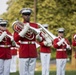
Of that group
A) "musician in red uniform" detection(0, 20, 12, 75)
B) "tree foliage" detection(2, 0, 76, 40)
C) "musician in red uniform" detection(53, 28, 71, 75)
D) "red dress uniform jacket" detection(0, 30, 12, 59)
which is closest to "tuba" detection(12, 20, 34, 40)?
"musician in red uniform" detection(0, 20, 12, 75)

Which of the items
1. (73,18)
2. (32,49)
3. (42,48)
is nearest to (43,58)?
(42,48)

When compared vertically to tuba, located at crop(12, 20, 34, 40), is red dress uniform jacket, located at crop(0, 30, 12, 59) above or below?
below

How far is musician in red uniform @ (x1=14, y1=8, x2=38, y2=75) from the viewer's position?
10266mm

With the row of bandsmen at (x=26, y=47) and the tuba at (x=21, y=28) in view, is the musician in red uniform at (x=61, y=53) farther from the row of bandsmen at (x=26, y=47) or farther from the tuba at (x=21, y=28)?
the tuba at (x=21, y=28)

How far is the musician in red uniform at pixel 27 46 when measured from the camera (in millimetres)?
10266

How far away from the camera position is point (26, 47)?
10.6m

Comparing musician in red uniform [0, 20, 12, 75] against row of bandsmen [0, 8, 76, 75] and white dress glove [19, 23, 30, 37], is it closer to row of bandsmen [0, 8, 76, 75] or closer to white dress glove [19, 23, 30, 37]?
row of bandsmen [0, 8, 76, 75]

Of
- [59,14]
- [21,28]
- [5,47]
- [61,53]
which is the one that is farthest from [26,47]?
[59,14]

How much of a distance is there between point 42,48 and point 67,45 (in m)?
1.22

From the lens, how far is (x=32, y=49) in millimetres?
10578

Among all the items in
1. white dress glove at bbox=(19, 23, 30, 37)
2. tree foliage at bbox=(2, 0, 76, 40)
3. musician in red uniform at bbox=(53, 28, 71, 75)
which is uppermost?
tree foliage at bbox=(2, 0, 76, 40)

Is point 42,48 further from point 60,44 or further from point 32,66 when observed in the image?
point 32,66

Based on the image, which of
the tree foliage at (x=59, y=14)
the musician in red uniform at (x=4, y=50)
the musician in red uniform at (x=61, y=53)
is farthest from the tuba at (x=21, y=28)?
the tree foliage at (x=59, y=14)

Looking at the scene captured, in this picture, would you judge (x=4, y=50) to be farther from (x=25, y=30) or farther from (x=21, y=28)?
(x=25, y=30)
